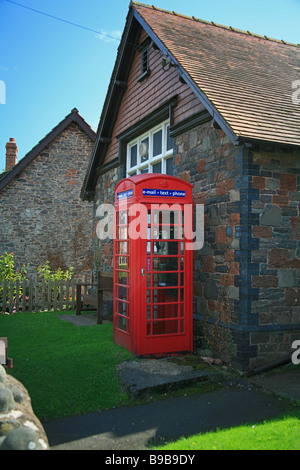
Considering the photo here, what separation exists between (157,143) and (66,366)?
6068 mm

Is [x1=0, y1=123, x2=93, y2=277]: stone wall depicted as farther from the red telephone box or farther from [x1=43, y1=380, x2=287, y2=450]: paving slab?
[x1=43, y1=380, x2=287, y2=450]: paving slab

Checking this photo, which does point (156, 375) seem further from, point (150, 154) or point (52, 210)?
point (52, 210)

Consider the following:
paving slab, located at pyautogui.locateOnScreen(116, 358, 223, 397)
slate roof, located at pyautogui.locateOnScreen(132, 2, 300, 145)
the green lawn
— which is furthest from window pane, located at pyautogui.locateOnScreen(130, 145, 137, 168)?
paving slab, located at pyautogui.locateOnScreen(116, 358, 223, 397)

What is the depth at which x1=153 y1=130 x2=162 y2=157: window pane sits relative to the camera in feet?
34.9

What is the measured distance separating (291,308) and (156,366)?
2476 mm

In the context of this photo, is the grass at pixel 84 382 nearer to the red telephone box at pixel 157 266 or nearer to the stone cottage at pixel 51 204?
the red telephone box at pixel 157 266

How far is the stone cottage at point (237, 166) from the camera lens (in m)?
6.98

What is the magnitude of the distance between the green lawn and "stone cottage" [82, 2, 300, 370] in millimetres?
2060

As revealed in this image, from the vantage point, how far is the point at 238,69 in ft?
31.3

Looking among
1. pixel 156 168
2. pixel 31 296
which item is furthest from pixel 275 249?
pixel 31 296

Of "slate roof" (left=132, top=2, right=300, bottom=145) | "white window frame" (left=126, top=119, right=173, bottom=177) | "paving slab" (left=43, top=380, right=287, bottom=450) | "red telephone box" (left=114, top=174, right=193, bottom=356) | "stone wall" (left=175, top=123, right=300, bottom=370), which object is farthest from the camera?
"white window frame" (left=126, top=119, right=173, bottom=177)
